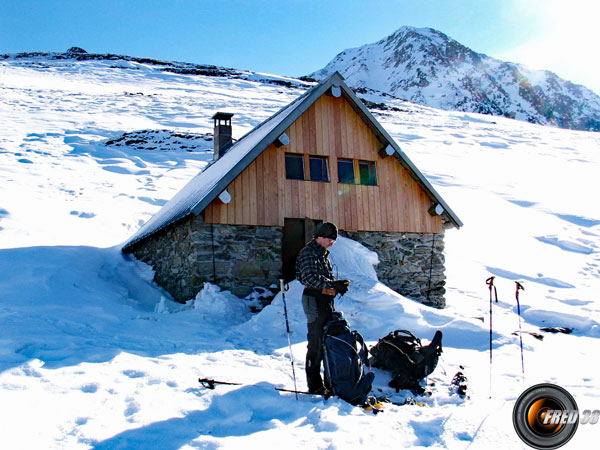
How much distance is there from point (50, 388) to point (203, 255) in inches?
217

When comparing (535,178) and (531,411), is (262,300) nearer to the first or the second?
(531,411)

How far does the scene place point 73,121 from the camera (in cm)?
3522

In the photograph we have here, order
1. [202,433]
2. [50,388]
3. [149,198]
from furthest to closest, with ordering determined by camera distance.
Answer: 1. [149,198]
2. [50,388]
3. [202,433]

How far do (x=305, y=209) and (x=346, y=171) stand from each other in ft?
5.42

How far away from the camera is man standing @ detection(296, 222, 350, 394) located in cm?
518

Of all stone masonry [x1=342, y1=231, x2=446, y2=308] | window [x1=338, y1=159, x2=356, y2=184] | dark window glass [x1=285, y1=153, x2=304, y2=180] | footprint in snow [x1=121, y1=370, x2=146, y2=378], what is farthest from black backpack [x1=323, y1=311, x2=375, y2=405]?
window [x1=338, y1=159, x2=356, y2=184]

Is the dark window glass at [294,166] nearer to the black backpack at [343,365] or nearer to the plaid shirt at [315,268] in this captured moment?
the plaid shirt at [315,268]

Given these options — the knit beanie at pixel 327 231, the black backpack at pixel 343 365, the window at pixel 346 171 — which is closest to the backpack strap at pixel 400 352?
the black backpack at pixel 343 365

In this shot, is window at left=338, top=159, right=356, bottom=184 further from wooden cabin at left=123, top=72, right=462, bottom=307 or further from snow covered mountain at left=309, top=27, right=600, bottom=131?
snow covered mountain at left=309, top=27, right=600, bottom=131

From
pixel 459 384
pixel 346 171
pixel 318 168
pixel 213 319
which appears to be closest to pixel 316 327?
pixel 459 384

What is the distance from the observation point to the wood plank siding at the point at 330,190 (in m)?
10.6

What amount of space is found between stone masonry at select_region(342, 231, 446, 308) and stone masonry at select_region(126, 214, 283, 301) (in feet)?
7.50

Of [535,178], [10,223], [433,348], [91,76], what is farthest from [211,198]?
[91,76]
